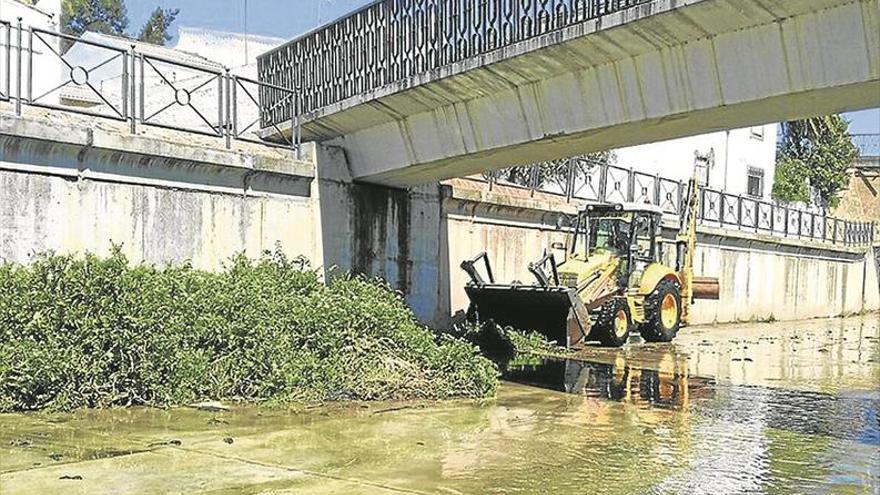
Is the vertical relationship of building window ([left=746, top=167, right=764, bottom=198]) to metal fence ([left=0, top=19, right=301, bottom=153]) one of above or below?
below

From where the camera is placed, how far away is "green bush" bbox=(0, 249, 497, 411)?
1010 cm

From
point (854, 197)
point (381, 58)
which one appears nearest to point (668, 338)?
point (381, 58)

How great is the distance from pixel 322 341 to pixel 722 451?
4973 mm

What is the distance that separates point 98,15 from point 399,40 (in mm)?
50219

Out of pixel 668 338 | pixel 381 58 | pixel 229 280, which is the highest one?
pixel 381 58

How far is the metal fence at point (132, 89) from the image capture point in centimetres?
1308

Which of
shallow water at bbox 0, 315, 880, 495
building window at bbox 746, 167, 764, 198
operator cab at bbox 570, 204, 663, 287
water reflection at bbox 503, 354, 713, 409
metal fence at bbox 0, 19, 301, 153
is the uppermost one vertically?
metal fence at bbox 0, 19, 301, 153

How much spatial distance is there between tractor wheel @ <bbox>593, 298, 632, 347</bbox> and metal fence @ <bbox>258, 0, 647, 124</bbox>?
275 inches

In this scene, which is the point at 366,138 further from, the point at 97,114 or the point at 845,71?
the point at 845,71

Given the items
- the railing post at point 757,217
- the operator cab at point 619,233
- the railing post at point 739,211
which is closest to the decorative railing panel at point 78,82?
the operator cab at point 619,233

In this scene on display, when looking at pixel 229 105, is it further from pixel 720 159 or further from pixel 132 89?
pixel 720 159

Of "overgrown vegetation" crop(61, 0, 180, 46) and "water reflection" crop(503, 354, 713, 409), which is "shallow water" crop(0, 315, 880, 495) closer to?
"water reflection" crop(503, 354, 713, 409)

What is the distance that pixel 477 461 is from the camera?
28.0 ft

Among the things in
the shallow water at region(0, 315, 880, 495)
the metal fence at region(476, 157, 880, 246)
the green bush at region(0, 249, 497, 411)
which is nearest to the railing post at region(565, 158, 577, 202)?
the metal fence at region(476, 157, 880, 246)
